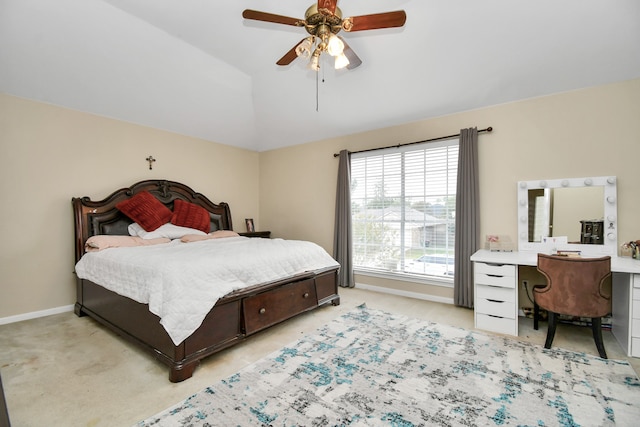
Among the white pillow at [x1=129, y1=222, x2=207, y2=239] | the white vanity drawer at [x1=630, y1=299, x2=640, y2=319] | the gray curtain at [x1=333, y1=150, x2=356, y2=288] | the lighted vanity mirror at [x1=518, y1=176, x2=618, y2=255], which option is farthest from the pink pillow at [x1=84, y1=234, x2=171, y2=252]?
the white vanity drawer at [x1=630, y1=299, x2=640, y2=319]

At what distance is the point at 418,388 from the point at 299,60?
3832 mm

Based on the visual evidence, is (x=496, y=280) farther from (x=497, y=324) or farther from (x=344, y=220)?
(x=344, y=220)

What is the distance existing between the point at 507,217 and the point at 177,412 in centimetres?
383

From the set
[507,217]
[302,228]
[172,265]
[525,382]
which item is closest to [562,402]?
[525,382]

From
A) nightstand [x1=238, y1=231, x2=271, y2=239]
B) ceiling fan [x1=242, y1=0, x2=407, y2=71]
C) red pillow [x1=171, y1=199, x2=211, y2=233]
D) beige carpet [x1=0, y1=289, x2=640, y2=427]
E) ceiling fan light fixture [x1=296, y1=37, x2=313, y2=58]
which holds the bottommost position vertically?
beige carpet [x1=0, y1=289, x2=640, y2=427]

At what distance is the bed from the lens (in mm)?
2262

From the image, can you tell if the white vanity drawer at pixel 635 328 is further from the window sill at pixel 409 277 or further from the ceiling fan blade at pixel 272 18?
the ceiling fan blade at pixel 272 18

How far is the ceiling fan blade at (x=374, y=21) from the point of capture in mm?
1979

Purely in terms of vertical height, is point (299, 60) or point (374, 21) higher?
point (299, 60)

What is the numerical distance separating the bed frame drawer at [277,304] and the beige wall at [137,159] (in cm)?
163

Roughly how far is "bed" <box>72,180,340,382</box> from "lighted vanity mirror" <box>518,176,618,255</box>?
2403 millimetres

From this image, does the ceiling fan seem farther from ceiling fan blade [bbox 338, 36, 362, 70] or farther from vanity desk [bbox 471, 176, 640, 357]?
vanity desk [bbox 471, 176, 640, 357]

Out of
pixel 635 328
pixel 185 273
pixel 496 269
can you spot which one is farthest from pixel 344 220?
pixel 635 328

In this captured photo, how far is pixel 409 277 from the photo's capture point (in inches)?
167
